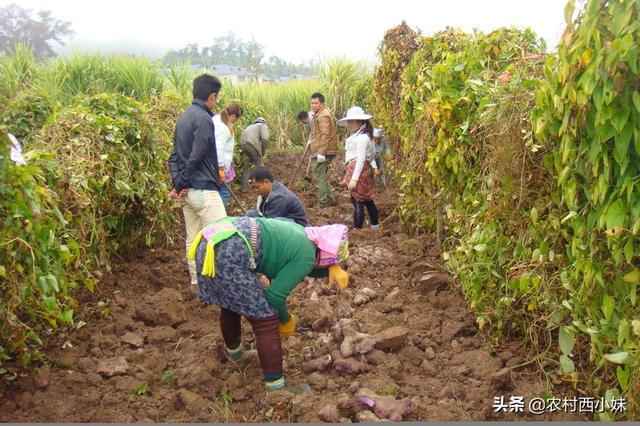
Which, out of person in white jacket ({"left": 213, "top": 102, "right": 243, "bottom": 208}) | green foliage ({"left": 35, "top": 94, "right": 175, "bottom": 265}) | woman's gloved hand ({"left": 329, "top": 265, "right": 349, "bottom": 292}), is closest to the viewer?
woman's gloved hand ({"left": 329, "top": 265, "right": 349, "bottom": 292})

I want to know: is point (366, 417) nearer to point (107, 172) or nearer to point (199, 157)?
point (199, 157)

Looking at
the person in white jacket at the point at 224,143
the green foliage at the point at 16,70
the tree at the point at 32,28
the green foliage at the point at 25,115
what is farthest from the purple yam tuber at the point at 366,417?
the tree at the point at 32,28

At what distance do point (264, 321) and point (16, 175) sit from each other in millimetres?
1629

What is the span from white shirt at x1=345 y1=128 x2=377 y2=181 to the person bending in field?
3.59 meters

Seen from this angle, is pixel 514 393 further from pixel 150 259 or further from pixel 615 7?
pixel 150 259

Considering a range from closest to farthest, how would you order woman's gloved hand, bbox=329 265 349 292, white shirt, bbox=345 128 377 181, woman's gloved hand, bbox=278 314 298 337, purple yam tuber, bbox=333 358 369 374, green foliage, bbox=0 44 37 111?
woman's gloved hand, bbox=329 265 349 292, purple yam tuber, bbox=333 358 369 374, woman's gloved hand, bbox=278 314 298 337, white shirt, bbox=345 128 377 181, green foliage, bbox=0 44 37 111

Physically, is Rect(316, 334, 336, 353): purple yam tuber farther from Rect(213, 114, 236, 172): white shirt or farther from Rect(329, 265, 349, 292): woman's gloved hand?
Rect(213, 114, 236, 172): white shirt

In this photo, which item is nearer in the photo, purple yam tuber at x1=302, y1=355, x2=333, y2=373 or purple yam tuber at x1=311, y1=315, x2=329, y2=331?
purple yam tuber at x1=302, y1=355, x2=333, y2=373

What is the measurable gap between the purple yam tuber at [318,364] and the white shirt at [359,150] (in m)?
3.63

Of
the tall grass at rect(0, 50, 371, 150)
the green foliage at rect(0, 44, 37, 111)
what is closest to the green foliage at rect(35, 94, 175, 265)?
the tall grass at rect(0, 50, 371, 150)

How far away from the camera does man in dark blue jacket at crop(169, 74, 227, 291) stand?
5.14 meters

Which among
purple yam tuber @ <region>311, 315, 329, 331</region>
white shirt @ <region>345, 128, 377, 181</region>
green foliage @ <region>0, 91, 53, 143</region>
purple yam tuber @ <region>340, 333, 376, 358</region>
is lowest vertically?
purple yam tuber @ <region>311, 315, 329, 331</region>

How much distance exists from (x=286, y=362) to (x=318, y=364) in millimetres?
297

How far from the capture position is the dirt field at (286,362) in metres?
3.49
